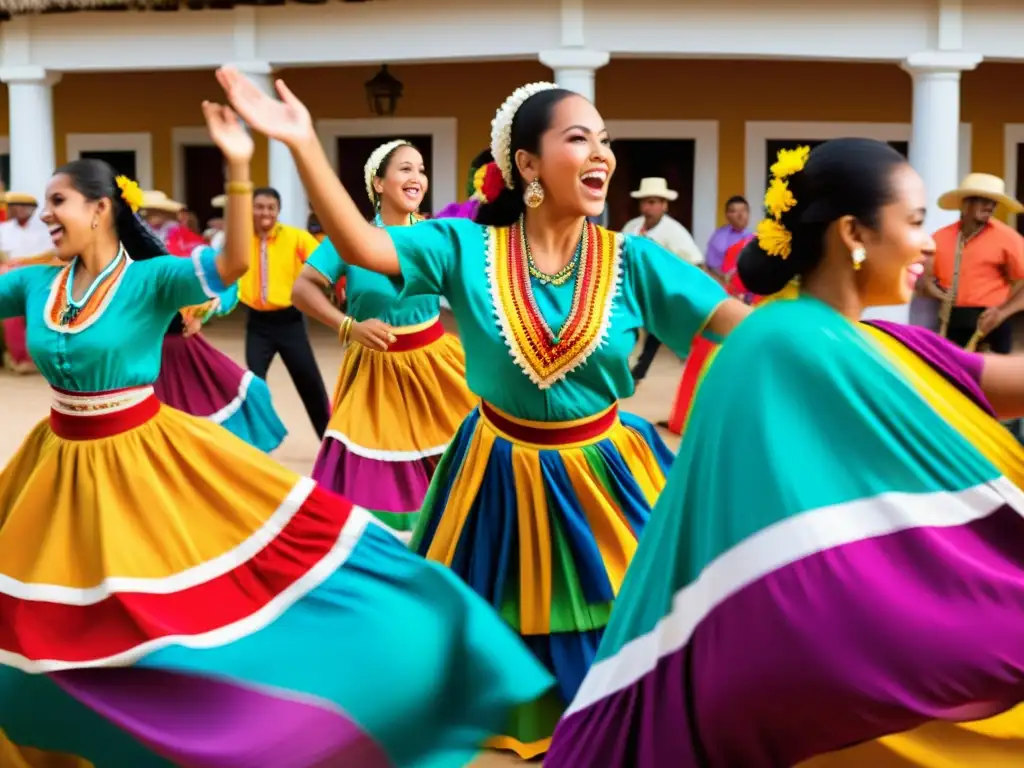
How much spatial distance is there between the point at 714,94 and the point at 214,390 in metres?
10.1

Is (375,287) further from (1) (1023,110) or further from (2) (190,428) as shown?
(1) (1023,110)

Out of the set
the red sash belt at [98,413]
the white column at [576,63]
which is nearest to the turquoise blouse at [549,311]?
the red sash belt at [98,413]

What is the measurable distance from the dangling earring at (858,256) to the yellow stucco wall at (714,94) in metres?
12.9

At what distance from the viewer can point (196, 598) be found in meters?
3.39

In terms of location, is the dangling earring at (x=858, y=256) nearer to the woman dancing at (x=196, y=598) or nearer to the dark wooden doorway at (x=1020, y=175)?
the woman dancing at (x=196, y=598)

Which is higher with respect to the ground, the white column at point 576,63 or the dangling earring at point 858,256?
the white column at point 576,63

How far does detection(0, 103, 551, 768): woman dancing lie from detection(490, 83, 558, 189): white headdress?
2.46ft

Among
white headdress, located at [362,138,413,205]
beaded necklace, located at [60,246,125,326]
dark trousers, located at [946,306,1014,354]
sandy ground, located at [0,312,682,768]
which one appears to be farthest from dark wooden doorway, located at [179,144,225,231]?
beaded necklace, located at [60,246,125,326]

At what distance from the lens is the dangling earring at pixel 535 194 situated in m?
3.75

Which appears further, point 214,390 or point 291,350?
point 291,350

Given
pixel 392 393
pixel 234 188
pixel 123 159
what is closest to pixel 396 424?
pixel 392 393

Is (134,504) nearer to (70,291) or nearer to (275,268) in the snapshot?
(70,291)

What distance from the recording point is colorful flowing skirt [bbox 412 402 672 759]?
371 centimetres

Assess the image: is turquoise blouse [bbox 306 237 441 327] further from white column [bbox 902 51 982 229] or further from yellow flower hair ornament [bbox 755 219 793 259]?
white column [bbox 902 51 982 229]
